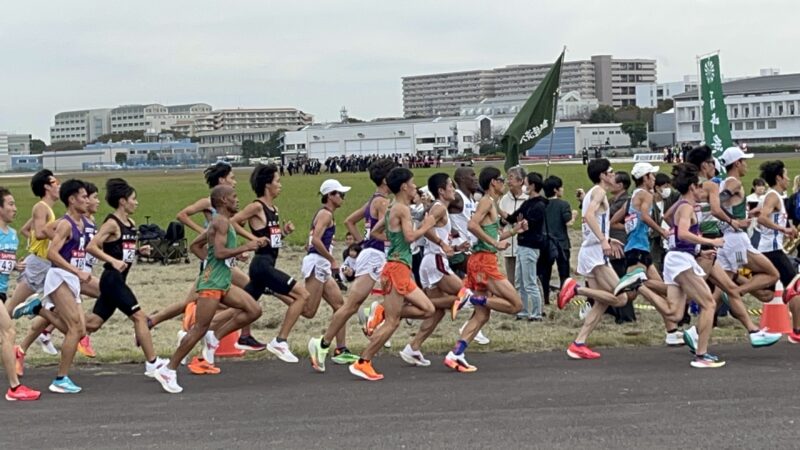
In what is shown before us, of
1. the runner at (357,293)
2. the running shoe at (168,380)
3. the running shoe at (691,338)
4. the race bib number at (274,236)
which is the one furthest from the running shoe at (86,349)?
the running shoe at (691,338)

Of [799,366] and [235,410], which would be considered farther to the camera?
[799,366]

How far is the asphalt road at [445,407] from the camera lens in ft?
24.5

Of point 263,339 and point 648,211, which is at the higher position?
point 648,211

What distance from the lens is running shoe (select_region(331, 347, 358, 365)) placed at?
10.8m

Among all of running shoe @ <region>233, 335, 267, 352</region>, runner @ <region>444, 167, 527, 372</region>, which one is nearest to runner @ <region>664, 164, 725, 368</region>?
runner @ <region>444, 167, 527, 372</region>

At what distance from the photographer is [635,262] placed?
12406mm

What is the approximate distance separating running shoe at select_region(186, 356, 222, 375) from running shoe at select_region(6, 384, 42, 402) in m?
1.55

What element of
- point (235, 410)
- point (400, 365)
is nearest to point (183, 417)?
point (235, 410)

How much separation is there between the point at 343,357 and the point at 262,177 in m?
Result: 1.87

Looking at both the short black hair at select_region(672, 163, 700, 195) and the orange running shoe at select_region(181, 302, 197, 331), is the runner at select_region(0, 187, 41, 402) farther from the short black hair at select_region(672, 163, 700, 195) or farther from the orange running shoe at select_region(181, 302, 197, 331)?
the short black hair at select_region(672, 163, 700, 195)

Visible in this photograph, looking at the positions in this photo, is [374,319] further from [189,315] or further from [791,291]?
[791,291]

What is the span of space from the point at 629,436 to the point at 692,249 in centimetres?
326

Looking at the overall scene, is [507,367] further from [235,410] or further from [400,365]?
[235,410]

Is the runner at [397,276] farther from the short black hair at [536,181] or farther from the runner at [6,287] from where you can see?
the short black hair at [536,181]
